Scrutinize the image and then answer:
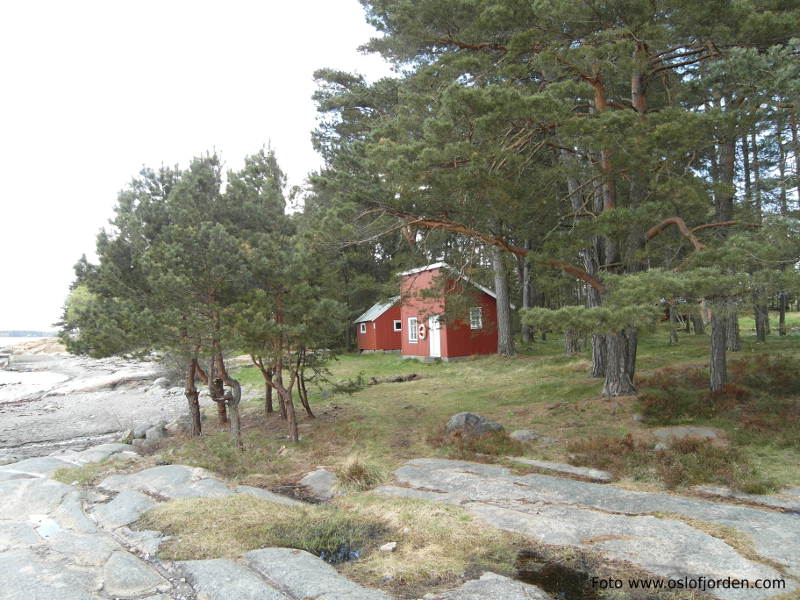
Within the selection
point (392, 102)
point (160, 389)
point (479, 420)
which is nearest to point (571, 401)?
point (479, 420)

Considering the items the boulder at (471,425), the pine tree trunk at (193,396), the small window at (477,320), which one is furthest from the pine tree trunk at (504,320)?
the pine tree trunk at (193,396)

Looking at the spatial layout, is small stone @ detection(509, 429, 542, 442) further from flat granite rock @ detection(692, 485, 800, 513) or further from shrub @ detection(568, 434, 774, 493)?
flat granite rock @ detection(692, 485, 800, 513)

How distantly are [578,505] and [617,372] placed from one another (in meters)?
7.44

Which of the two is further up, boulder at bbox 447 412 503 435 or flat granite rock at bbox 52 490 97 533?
boulder at bbox 447 412 503 435

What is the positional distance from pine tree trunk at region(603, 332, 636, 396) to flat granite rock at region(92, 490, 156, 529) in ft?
34.9

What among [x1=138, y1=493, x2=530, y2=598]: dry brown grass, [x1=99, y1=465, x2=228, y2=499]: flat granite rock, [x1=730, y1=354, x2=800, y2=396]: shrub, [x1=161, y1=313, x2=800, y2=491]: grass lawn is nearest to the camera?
[x1=138, y1=493, x2=530, y2=598]: dry brown grass

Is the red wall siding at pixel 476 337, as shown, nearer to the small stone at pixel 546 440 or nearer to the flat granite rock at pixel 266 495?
the small stone at pixel 546 440

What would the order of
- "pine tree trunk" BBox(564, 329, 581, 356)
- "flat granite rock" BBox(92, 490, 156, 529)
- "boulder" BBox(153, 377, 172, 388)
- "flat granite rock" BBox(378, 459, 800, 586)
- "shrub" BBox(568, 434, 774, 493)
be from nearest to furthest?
"flat granite rock" BBox(378, 459, 800, 586) → "flat granite rock" BBox(92, 490, 156, 529) → "shrub" BBox(568, 434, 774, 493) → "pine tree trunk" BBox(564, 329, 581, 356) → "boulder" BBox(153, 377, 172, 388)

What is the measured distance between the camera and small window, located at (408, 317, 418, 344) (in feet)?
94.6

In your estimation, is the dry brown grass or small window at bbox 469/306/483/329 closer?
the dry brown grass

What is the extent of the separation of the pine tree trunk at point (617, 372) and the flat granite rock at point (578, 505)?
599 centimetres

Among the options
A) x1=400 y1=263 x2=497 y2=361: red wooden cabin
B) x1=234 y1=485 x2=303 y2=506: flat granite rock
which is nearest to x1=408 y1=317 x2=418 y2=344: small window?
x1=400 y1=263 x2=497 y2=361: red wooden cabin

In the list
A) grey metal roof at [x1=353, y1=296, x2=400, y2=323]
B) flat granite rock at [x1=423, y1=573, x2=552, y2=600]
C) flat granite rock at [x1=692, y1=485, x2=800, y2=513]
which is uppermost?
grey metal roof at [x1=353, y1=296, x2=400, y2=323]

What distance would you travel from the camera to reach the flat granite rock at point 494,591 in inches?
171
